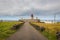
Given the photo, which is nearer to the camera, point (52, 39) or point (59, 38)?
point (59, 38)

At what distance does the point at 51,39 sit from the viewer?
24.1 meters

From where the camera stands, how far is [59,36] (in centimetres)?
2258

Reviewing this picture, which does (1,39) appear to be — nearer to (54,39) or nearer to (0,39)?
(0,39)

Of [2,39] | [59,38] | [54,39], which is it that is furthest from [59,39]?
[2,39]

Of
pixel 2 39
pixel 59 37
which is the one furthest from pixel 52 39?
pixel 2 39

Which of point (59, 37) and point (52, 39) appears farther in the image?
point (52, 39)

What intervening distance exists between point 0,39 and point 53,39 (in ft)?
23.0

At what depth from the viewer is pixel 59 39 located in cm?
2194

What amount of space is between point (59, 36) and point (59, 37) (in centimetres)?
13

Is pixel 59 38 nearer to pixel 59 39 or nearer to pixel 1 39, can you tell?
pixel 59 39

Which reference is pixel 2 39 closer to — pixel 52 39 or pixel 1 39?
pixel 1 39

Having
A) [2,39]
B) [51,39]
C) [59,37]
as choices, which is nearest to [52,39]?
[51,39]

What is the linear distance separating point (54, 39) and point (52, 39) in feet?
0.90

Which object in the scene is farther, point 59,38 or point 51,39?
point 51,39
